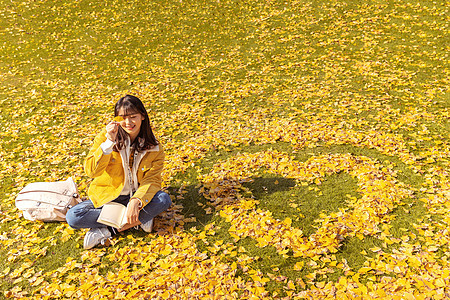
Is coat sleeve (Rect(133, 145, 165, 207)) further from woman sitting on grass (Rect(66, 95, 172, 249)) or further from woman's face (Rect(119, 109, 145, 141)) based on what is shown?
woman's face (Rect(119, 109, 145, 141))

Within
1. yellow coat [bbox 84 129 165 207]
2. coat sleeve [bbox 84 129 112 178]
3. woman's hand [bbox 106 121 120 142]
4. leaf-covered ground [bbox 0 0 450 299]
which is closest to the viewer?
leaf-covered ground [bbox 0 0 450 299]

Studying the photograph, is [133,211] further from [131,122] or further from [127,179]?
[131,122]

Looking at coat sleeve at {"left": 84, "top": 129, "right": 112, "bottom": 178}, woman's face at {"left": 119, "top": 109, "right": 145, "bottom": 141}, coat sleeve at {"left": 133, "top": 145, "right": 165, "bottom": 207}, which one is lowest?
coat sleeve at {"left": 133, "top": 145, "right": 165, "bottom": 207}

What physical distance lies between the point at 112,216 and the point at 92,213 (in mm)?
371

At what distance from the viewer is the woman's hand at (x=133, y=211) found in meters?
4.32

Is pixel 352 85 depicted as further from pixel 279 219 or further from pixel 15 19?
pixel 15 19

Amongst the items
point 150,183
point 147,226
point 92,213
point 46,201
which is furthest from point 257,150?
point 46,201

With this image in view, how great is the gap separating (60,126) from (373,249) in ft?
27.4

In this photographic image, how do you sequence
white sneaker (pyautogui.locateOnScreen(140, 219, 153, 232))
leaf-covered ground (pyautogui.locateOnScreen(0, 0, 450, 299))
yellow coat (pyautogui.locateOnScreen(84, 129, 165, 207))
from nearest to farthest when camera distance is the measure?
leaf-covered ground (pyautogui.locateOnScreen(0, 0, 450, 299)) < yellow coat (pyautogui.locateOnScreen(84, 129, 165, 207)) < white sneaker (pyautogui.locateOnScreen(140, 219, 153, 232))

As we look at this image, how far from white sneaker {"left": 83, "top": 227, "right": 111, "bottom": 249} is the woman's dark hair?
123 cm

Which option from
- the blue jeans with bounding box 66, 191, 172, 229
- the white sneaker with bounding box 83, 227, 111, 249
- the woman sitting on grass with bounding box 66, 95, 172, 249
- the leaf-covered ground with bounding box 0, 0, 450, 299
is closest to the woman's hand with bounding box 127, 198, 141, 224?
the woman sitting on grass with bounding box 66, 95, 172, 249

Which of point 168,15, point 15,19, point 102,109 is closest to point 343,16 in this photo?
point 168,15

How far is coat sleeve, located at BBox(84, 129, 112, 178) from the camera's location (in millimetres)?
4280

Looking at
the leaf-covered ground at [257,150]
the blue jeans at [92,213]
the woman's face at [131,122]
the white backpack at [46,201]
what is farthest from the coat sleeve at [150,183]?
the white backpack at [46,201]
